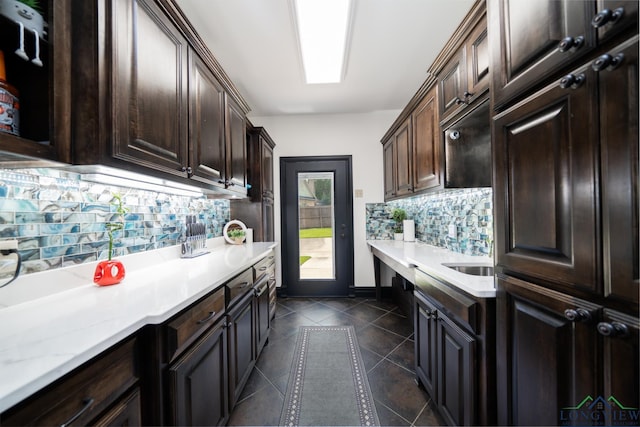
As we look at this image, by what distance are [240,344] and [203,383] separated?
0.48m

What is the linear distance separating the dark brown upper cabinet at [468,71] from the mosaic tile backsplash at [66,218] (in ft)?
7.08

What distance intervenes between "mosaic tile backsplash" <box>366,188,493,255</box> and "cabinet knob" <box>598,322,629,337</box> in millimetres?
1163

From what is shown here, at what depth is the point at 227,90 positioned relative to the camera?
2.06 metres

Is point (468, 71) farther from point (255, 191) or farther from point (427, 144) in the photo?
point (255, 191)

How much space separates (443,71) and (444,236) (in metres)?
1.50

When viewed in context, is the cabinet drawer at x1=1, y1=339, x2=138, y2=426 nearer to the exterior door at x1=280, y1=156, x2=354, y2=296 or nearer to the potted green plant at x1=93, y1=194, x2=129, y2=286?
the potted green plant at x1=93, y1=194, x2=129, y2=286

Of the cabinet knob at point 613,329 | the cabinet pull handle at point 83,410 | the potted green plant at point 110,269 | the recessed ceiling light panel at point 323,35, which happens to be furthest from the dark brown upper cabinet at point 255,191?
the cabinet knob at point 613,329

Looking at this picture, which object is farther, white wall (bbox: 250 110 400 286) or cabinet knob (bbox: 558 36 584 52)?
white wall (bbox: 250 110 400 286)

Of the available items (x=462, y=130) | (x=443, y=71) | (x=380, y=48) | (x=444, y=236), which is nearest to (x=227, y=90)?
(x=380, y=48)

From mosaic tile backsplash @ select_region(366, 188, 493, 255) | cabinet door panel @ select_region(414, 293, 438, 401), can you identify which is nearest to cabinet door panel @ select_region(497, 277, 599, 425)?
cabinet door panel @ select_region(414, 293, 438, 401)

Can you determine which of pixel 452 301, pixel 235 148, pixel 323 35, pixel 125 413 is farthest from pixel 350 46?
pixel 125 413

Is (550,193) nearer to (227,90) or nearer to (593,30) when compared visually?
(593,30)

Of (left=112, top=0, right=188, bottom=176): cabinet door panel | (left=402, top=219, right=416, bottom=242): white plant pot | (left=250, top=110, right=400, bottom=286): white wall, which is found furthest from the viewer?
(left=250, top=110, right=400, bottom=286): white wall

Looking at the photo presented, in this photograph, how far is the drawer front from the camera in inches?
55.7
